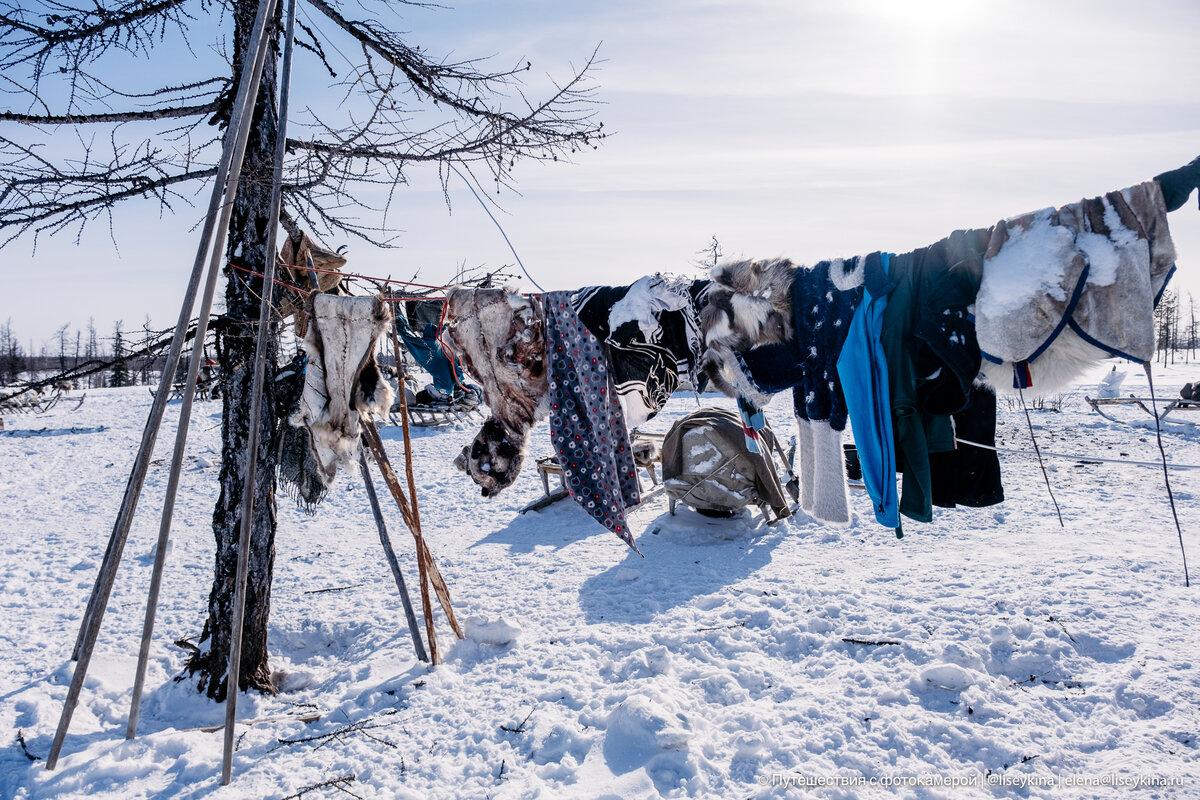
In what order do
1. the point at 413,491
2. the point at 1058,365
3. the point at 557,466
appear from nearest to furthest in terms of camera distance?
1. the point at 1058,365
2. the point at 413,491
3. the point at 557,466

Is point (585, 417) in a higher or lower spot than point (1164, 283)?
lower

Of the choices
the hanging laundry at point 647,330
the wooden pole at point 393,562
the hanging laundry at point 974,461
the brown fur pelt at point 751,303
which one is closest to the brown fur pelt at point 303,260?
the wooden pole at point 393,562

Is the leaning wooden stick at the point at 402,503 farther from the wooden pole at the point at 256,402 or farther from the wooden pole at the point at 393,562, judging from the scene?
the wooden pole at the point at 256,402

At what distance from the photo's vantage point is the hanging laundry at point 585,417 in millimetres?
3211

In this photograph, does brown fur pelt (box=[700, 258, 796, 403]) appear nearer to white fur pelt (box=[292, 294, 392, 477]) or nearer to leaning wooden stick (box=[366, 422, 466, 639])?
white fur pelt (box=[292, 294, 392, 477])

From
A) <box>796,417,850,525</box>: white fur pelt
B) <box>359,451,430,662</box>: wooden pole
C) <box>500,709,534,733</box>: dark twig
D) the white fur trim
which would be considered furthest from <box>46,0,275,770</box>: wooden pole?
<box>796,417,850,525</box>: white fur pelt

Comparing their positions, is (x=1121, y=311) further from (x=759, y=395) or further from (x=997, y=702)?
(x=997, y=702)

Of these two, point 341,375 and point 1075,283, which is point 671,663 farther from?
point 1075,283

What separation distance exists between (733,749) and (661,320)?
2.78 meters

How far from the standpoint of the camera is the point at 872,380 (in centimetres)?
269

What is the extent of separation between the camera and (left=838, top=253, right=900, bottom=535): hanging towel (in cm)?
268

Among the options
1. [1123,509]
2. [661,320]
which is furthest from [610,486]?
[1123,509]

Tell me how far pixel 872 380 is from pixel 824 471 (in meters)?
0.50

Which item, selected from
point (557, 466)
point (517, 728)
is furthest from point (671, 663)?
point (557, 466)
